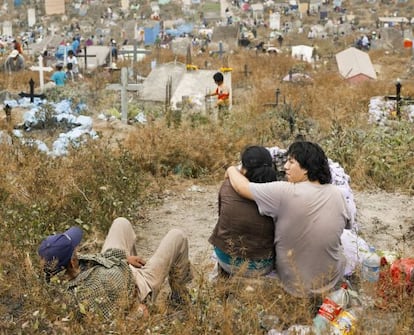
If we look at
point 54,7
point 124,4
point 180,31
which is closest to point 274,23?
point 180,31

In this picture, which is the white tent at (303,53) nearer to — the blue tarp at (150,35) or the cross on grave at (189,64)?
the blue tarp at (150,35)

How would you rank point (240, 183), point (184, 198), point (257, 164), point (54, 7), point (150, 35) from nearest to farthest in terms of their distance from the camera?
1. point (240, 183)
2. point (257, 164)
3. point (184, 198)
4. point (150, 35)
5. point (54, 7)

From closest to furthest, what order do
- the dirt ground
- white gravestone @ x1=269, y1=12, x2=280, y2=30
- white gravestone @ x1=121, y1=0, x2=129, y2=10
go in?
the dirt ground → white gravestone @ x1=269, y1=12, x2=280, y2=30 → white gravestone @ x1=121, y1=0, x2=129, y2=10

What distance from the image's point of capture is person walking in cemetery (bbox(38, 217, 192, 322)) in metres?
2.84

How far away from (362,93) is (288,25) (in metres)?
23.3

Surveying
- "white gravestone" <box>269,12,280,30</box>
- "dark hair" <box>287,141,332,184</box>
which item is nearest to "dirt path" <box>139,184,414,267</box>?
"dark hair" <box>287,141,332,184</box>

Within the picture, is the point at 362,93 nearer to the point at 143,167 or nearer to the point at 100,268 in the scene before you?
the point at 143,167

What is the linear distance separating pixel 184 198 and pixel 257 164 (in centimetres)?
251

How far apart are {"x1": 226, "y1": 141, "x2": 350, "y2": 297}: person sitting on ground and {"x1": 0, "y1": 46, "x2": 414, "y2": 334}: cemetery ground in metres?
0.15

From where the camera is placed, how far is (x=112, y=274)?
3012mm

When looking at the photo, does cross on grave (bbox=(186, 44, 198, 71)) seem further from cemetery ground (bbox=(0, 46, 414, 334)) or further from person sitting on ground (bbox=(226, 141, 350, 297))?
person sitting on ground (bbox=(226, 141, 350, 297))

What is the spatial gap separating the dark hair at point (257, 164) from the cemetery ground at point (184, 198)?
57cm

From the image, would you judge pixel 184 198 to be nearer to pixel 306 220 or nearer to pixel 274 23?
pixel 306 220

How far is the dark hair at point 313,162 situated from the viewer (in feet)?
10.9
